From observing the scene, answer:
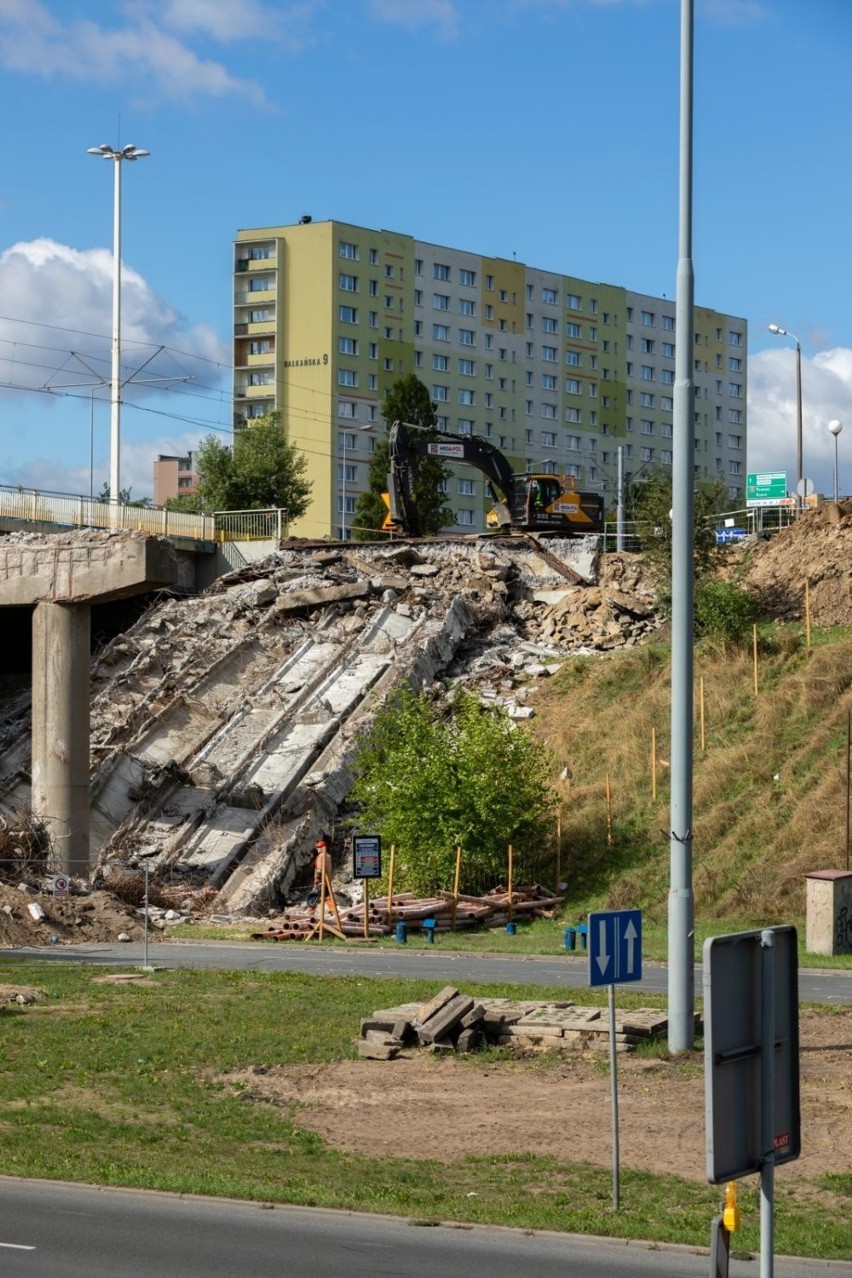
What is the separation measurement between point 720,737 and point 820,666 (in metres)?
3.25

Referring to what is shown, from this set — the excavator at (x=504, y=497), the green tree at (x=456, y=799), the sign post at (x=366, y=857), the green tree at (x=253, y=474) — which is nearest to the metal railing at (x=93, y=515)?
the excavator at (x=504, y=497)

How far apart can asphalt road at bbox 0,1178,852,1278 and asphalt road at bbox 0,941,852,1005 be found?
11593 mm

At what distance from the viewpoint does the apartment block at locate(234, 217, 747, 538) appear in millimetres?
107438

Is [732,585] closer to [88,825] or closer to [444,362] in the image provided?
[88,825]

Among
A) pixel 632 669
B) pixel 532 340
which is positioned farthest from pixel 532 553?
pixel 532 340

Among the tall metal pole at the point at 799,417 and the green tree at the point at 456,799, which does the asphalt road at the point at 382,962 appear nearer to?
the green tree at the point at 456,799

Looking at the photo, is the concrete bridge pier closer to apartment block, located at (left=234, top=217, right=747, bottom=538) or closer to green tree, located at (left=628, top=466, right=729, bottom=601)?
green tree, located at (left=628, top=466, right=729, bottom=601)

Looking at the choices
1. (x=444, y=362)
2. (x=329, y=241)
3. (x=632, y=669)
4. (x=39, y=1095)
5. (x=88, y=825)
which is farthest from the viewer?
(x=444, y=362)

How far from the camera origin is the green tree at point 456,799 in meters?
34.7

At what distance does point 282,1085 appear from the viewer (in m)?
16.4

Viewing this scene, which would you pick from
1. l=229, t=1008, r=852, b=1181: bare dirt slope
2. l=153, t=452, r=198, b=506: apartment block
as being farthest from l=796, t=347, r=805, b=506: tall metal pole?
l=153, t=452, r=198, b=506: apartment block

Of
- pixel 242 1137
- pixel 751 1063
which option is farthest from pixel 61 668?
pixel 751 1063

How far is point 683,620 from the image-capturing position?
16812mm

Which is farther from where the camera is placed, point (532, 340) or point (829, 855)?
point (532, 340)
